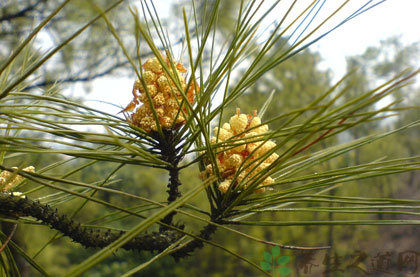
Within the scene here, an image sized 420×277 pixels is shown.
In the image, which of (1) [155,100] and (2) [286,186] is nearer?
(1) [155,100]

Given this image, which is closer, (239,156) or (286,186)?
(239,156)

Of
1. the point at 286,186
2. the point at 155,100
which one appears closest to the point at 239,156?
the point at 155,100

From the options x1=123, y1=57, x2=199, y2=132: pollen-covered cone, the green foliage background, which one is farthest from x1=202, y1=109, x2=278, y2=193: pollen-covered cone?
the green foliage background

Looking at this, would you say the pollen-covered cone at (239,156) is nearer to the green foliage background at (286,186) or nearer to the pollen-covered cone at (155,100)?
the pollen-covered cone at (155,100)

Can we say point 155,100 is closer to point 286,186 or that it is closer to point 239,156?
point 239,156

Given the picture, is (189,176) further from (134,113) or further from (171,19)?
(134,113)

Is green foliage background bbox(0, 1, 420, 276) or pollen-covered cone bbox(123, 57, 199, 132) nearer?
pollen-covered cone bbox(123, 57, 199, 132)

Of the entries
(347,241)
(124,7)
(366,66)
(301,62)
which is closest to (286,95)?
(301,62)

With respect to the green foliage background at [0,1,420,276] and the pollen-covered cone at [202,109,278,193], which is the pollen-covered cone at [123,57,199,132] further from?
the green foliage background at [0,1,420,276]

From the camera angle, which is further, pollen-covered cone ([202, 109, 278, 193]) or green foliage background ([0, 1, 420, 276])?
green foliage background ([0, 1, 420, 276])

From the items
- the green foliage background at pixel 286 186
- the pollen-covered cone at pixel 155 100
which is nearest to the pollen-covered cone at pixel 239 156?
the pollen-covered cone at pixel 155 100

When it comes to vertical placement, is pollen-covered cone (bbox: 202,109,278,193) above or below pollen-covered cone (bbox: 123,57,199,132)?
below
